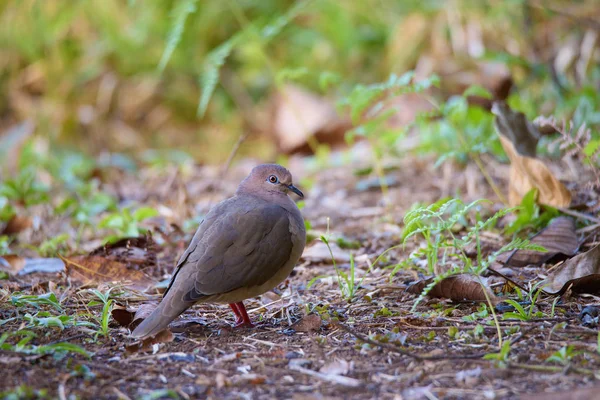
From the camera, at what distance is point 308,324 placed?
11.0 feet

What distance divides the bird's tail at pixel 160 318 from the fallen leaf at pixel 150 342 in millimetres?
37

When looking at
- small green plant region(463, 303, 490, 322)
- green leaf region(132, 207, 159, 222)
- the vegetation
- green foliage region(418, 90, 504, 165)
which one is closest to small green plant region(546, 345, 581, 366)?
the vegetation

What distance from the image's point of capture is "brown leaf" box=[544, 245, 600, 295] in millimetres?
3377

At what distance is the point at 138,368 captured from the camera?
9.41ft

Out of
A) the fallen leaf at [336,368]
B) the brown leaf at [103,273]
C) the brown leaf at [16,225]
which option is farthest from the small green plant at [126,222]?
the fallen leaf at [336,368]

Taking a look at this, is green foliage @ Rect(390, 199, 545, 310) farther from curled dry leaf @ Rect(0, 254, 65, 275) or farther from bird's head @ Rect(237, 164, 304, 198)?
curled dry leaf @ Rect(0, 254, 65, 275)

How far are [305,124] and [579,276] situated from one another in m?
5.17

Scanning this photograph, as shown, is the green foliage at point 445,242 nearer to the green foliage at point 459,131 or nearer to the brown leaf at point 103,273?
the green foliage at point 459,131

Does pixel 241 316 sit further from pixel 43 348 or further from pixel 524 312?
pixel 524 312

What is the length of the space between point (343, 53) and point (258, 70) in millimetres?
1240

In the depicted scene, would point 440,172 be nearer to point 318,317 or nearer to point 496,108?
point 496,108

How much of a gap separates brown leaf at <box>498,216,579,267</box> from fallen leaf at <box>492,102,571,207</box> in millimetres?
231

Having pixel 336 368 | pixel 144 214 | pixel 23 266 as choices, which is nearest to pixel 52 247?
pixel 23 266

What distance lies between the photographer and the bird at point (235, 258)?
10.9 feet
